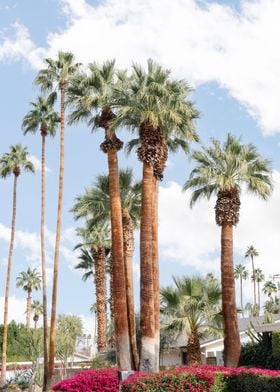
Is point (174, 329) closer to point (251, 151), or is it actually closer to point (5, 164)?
point (251, 151)

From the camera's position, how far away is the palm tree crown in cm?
5080

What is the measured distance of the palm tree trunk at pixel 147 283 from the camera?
25.6 metres

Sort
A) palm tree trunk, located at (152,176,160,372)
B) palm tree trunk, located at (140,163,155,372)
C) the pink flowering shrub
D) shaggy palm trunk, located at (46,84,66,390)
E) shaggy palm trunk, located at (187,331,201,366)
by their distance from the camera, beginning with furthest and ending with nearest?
shaggy palm trunk, located at (46,84,66,390), shaggy palm trunk, located at (187,331,201,366), palm tree trunk, located at (152,176,160,372), palm tree trunk, located at (140,163,155,372), the pink flowering shrub

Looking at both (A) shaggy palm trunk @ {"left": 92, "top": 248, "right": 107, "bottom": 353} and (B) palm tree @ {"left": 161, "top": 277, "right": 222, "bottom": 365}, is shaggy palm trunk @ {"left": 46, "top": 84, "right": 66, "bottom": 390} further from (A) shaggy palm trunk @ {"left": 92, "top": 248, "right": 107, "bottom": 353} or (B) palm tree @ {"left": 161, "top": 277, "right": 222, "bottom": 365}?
(A) shaggy palm trunk @ {"left": 92, "top": 248, "right": 107, "bottom": 353}

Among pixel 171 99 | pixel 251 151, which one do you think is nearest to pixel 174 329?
pixel 251 151

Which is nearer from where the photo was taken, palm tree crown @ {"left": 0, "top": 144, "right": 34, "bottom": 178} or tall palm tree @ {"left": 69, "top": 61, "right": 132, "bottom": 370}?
tall palm tree @ {"left": 69, "top": 61, "right": 132, "bottom": 370}

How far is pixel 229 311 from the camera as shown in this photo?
97.5 ft

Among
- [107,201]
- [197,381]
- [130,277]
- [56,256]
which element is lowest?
[197,381]

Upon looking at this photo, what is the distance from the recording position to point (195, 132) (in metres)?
31.8

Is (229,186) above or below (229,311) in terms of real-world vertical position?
above

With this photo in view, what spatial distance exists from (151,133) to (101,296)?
2108cm

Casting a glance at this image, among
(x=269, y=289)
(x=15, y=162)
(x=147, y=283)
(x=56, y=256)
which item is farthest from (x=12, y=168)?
(x=269, y=289)

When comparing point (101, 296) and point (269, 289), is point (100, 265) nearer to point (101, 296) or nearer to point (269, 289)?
point (101, 296)

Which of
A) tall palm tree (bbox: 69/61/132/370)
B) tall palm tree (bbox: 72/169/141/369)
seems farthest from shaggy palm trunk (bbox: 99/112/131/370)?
tall palm tree (bbox: 72/169/141/369)
